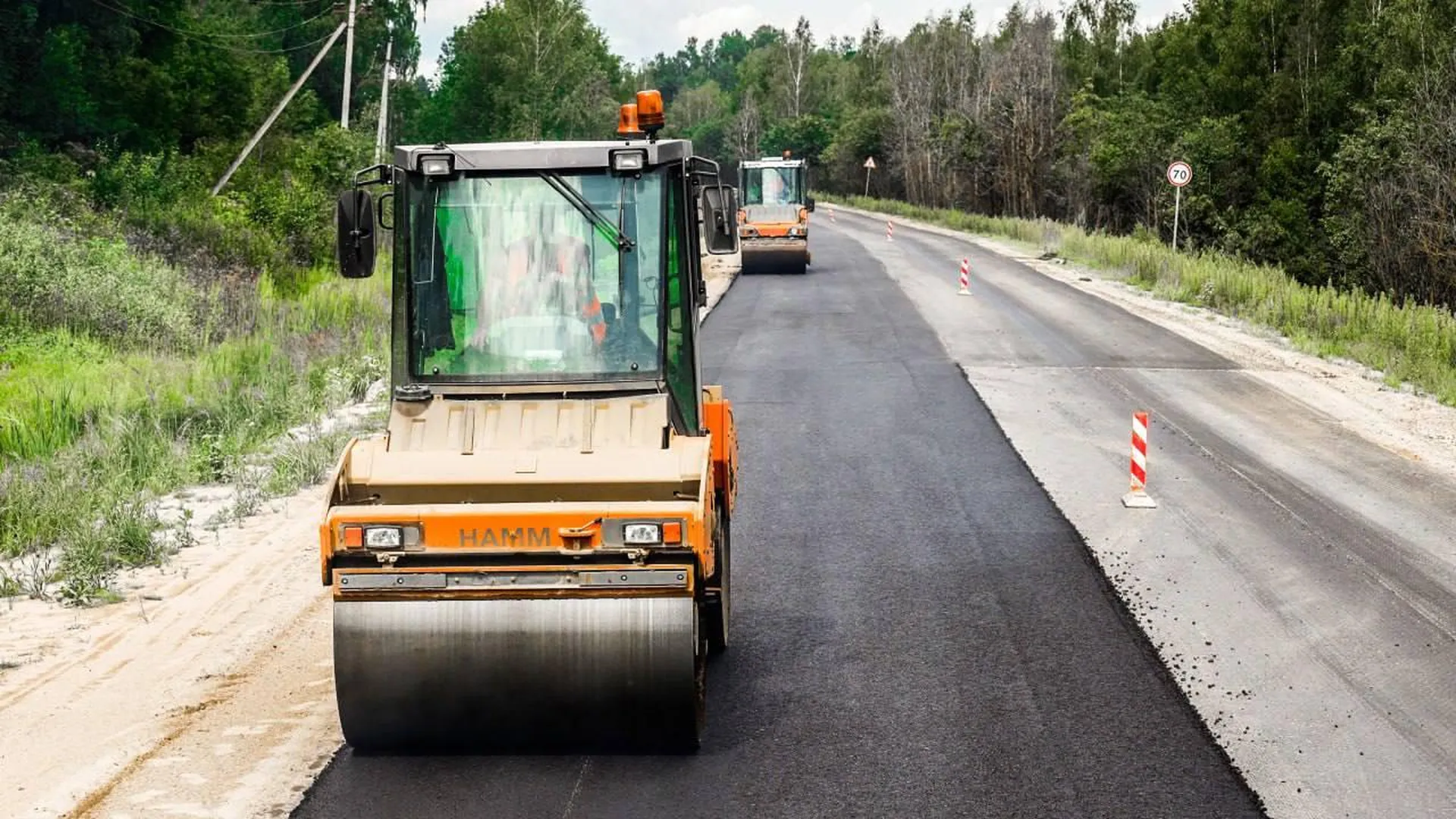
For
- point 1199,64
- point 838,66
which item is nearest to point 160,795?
point 1199,64

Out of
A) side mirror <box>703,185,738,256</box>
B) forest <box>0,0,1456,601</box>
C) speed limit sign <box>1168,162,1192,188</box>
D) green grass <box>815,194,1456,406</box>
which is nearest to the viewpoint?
side mirror <box>703,185,738,256</box>

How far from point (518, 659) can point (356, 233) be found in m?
2.24

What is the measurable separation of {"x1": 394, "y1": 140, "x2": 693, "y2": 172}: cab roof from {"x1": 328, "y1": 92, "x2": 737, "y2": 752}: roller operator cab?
0.01 m

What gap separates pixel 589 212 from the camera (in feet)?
23.3

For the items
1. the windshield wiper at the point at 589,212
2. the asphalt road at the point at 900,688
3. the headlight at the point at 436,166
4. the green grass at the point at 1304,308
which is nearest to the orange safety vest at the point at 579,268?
the windshield wiper at the point at 589,212

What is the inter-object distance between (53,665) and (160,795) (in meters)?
2.42

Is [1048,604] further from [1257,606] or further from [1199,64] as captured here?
[1199,64]

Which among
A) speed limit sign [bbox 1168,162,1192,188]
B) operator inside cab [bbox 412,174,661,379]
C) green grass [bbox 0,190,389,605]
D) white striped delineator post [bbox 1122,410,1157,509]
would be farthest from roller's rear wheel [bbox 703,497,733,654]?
speed limit sign [bbox 1168,162,1192,188]

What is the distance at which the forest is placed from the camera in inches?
587

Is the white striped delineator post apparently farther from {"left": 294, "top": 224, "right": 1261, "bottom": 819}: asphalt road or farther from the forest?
the forest

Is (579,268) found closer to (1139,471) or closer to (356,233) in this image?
(356,233)

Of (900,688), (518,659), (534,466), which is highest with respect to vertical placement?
(534,466)

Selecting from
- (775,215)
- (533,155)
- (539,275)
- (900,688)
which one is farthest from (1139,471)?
(775,215)

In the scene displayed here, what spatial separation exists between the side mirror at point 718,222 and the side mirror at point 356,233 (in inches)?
65.8
